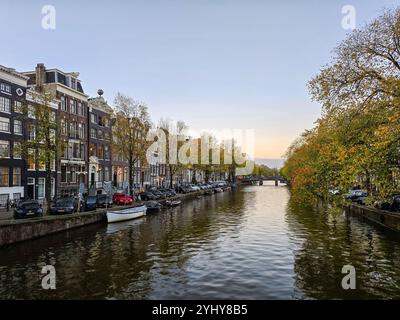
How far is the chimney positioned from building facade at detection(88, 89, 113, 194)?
11.0m

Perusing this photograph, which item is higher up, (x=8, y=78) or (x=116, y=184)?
(x=8, y=78)

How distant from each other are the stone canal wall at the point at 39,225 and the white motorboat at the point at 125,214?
3.54ft

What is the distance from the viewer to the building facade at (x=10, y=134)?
45344mm

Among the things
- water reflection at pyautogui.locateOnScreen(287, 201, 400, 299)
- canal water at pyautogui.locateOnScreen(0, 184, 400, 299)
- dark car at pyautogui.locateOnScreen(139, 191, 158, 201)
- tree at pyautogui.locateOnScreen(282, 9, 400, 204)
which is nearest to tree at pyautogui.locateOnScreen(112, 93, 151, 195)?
dark car at pyautogui.locateOnScreen(139, 191, 158, 201)

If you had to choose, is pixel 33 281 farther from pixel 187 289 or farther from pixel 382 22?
pixel 382 22

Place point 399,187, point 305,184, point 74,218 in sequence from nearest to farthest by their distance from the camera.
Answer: point 399,187
point 305,184
point 74,218

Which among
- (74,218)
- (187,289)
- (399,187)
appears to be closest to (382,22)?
(399,187)

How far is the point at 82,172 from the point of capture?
64250 millimetres

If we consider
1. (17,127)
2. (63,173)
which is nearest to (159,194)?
(63,173)

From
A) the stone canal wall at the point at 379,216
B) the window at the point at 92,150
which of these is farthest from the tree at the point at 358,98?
the window at the point at 92,150

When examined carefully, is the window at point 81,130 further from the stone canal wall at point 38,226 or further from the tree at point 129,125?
the stone canal wall at point 38,226

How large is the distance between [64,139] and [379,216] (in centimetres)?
4408

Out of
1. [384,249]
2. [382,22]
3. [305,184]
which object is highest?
[382,22]
